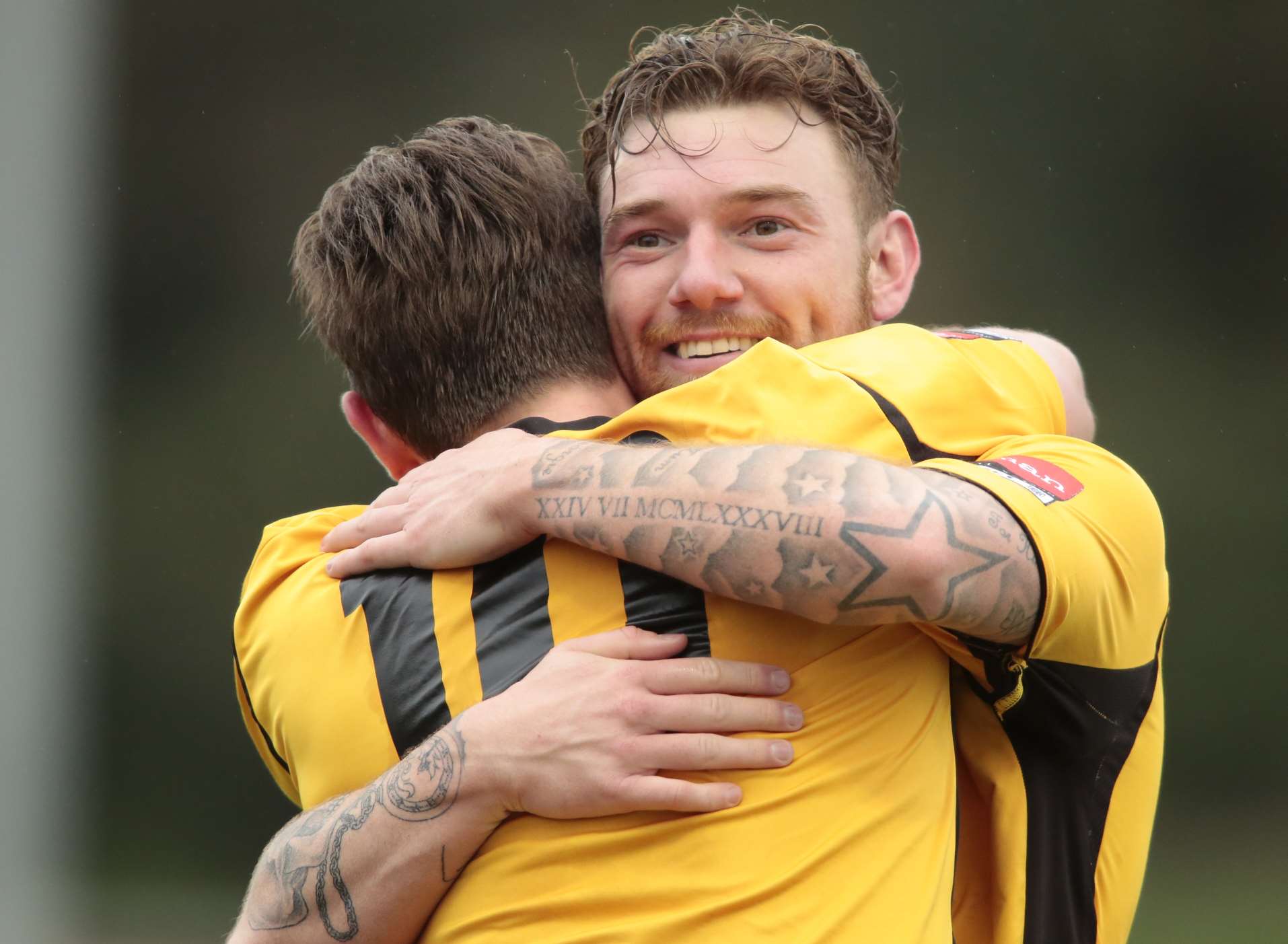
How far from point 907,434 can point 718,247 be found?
724 millimetres

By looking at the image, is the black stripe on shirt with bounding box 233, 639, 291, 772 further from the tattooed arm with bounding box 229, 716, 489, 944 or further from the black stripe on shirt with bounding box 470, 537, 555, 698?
the black stripe on shirt with bounding box 470, 537, 555, 698

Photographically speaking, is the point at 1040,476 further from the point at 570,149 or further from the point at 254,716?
the point at 570,149

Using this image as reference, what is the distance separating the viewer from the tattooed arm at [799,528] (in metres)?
1.63

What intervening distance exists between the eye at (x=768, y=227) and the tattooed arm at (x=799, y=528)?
73cm

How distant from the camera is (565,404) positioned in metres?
2.22

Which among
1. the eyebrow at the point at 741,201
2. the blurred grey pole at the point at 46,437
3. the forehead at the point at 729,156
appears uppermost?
the forehead at the point at 729,156

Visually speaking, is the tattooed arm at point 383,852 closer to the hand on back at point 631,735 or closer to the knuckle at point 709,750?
the hand on back at point 631,735

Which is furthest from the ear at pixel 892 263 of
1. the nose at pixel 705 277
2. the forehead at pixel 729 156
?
the nose at pixel 705 277

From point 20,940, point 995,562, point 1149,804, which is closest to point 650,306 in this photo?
point 995,562

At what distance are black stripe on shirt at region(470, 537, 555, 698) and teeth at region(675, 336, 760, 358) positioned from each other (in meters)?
0.65

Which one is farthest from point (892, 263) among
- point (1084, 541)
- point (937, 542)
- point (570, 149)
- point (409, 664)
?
point (570, 149)

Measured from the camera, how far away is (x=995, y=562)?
5.38ft

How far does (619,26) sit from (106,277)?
3.13 meters

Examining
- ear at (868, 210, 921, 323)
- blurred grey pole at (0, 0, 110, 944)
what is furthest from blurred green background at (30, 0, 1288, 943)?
ear at (868, 210, 921, 323)
